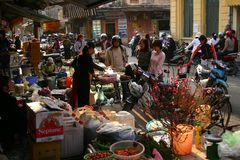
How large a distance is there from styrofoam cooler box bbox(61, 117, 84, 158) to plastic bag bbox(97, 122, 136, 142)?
1.06 ft

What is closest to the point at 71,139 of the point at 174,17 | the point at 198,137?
the point at 198,137

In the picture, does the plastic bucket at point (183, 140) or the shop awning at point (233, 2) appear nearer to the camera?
the plastic bucket at point (183, 140)

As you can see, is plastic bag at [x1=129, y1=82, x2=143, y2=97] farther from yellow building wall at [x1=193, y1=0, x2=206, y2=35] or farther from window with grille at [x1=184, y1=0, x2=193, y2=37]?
window with grille at [x1=184, y1=0, x2=193, y2=37]

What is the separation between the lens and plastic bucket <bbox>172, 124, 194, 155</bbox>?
5.39 meters

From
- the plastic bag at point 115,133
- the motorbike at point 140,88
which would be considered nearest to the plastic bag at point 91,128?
the plastic bag at point 115,133

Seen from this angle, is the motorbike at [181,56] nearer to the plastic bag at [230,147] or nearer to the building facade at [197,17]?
the building facade at [197,17]

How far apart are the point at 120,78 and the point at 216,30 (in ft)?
43.4

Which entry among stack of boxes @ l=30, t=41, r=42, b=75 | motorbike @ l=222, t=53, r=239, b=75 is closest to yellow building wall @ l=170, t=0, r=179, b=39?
motorbike @ l=222, t=53, r=239, b=75

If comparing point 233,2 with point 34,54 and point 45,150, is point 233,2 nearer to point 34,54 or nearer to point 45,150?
point 34,54

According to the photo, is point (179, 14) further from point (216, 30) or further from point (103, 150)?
point (103, 150)

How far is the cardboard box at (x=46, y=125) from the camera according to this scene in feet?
15.7

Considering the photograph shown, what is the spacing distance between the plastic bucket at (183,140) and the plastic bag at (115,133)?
68cm

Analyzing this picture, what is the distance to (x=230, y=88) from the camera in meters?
11.3

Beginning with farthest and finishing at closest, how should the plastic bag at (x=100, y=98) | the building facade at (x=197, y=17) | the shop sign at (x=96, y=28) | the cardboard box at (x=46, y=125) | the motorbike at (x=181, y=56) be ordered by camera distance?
the shop sign at (x=96, y=28) < the building facade at (x=197, y=17) < the motorbike at (x=181, y=56) < the plastic bag at (x=100, y=98) < the cardboard box at (x=46, y=125)
